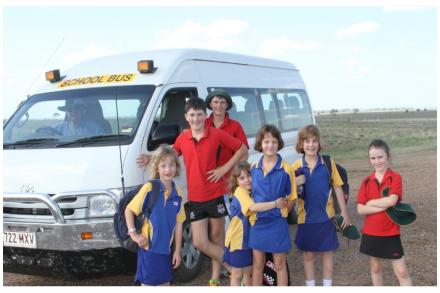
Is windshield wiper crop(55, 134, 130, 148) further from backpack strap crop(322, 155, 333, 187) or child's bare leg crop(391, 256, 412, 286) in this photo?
child's bare leg crop(391, 256, 412, 286)

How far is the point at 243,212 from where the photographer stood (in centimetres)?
408

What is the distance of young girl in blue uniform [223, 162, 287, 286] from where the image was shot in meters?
4.12

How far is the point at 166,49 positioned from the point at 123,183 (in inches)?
78.1

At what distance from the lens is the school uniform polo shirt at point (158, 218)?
3736 millimetres

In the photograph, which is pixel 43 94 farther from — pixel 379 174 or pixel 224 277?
pixel 379 174

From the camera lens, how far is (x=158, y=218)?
150 inches

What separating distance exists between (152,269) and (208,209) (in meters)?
1.07

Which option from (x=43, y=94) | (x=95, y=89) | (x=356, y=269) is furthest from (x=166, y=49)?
(x=356, y=269)

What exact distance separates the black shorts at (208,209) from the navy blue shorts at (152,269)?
37.8 inches

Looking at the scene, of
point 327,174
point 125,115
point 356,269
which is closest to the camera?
point 327,174

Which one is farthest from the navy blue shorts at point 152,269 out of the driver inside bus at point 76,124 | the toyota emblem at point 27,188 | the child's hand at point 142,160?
the driver inside bus at point 76,124

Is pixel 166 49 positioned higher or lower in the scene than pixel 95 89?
higher

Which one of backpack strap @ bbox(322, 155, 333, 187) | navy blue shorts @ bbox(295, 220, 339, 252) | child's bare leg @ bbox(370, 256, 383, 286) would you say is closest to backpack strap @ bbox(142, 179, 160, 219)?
navy blue shorts @ bbox(295, 220, 339, 252)

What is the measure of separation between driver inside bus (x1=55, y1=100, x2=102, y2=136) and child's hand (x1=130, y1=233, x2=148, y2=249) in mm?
1718
